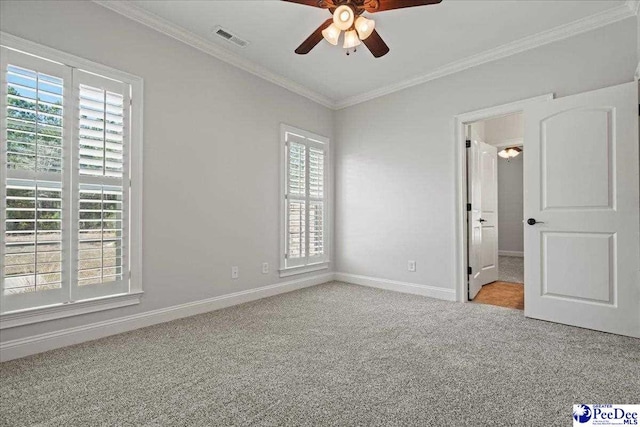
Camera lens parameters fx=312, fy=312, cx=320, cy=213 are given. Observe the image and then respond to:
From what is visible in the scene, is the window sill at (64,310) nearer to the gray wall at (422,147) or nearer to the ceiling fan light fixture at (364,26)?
the ceiling fan light fixture at (364,26)

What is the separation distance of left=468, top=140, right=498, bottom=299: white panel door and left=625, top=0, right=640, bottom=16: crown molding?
1624mm

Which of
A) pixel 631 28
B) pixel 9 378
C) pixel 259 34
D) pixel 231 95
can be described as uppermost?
pixel 259 34

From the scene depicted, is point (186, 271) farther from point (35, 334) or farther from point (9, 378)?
point (9, 378)

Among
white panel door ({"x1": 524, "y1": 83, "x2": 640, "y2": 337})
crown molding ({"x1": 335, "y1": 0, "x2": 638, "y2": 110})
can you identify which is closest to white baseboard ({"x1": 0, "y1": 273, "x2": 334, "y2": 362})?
white panel door ({"x1": 524, "y1": 83, "x2": 640, "y2": 337})

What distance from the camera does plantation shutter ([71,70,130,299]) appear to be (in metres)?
2.39

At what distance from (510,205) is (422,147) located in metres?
4.83

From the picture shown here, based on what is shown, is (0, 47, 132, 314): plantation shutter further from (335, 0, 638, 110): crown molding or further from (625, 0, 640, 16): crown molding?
(625, 0, 640, 16): crown molding

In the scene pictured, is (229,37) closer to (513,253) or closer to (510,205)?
(510,205)

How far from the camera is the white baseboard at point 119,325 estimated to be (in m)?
2.15

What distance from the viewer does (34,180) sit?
2203mm

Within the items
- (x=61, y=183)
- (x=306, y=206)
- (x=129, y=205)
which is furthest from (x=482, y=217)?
(x=61, y=183)

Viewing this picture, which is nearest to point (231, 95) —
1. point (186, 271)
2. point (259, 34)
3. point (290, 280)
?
point (259, 34)

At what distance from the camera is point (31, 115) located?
219 cm

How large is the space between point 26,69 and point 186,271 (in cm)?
195
